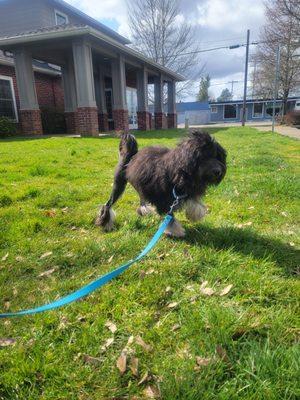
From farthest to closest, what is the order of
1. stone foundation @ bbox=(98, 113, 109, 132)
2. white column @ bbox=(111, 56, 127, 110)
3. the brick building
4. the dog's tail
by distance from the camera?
stone foundation @ bbox=(98, 113, 109, 132) → white column @ bbox=(111, 56, 127, 110) → the brick building → the dog's tail

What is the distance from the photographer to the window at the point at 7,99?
1741 cm

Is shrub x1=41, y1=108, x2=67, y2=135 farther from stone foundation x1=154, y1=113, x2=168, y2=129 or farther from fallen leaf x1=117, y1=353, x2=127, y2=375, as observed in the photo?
fallen leaf x1=117, y1=353, x2=127, y2=375

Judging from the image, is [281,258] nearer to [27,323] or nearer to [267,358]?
[267,358]

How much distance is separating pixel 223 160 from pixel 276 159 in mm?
5944

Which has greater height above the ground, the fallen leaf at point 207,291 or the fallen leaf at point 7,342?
the fallen leaf at point 207,291

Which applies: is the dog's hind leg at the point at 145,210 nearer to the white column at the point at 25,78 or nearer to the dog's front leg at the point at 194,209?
the dog's front leg at the point at 194,209

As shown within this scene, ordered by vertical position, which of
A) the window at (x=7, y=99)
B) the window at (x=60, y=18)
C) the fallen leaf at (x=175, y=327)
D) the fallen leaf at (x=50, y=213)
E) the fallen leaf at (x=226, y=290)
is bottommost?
the fallen leaf at (x=175, y=327)

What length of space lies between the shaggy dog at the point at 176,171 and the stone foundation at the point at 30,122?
13521mm

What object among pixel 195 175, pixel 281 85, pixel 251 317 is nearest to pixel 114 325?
pixel 251 317

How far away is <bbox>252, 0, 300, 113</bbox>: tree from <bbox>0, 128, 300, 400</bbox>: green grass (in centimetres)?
3174

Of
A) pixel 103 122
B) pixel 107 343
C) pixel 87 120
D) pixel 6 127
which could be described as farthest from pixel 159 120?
pixel 107 343

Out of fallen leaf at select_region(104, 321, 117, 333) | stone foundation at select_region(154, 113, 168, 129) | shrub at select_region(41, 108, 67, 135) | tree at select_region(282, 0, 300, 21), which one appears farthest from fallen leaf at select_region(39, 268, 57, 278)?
tree at select_region(282, 0, 300, 21)

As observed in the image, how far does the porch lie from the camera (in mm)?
14570

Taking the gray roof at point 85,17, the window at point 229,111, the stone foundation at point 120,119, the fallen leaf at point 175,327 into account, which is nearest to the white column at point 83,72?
the stone foundation at point 120,119
